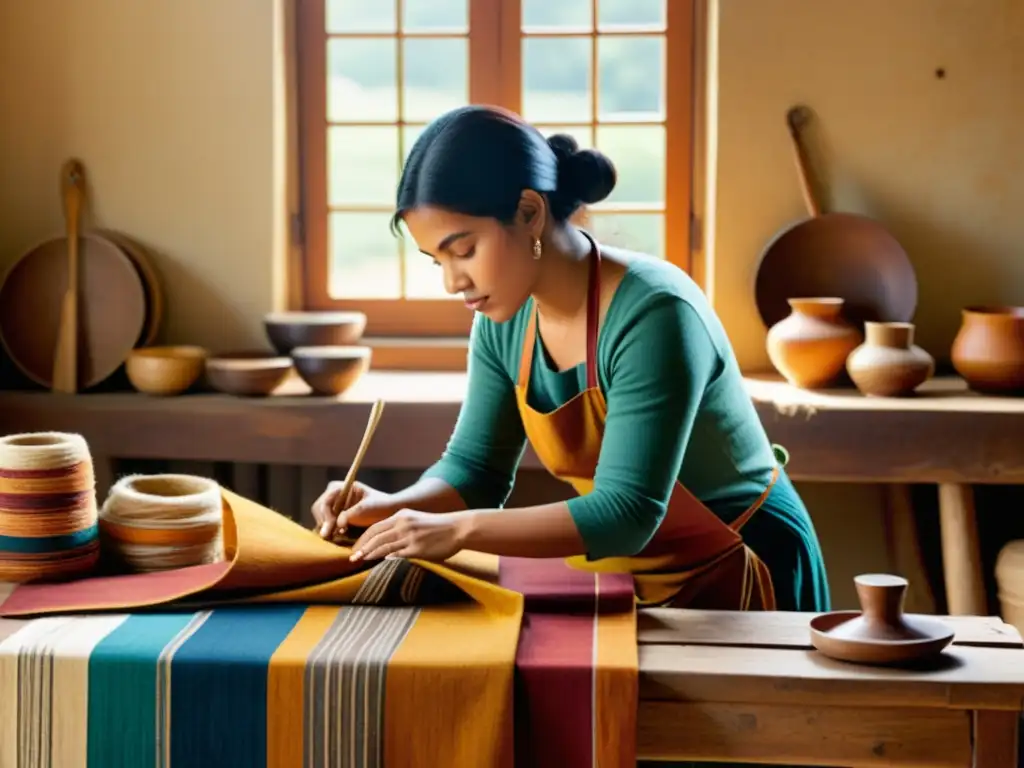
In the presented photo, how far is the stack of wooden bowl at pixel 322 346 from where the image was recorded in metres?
3.69

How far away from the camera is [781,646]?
6.08 feet

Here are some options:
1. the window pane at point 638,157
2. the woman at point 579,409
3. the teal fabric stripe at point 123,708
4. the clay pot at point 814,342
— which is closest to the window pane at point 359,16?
the window pane at point 638,157

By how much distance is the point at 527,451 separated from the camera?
357cm

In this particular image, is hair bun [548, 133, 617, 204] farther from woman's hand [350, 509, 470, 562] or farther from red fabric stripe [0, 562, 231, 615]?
red fabric stripe [0, 562, 231, 615]

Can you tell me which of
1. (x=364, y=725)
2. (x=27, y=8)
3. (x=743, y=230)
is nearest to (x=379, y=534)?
(x=364, y=725)

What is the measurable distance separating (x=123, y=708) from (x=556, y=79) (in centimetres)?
280

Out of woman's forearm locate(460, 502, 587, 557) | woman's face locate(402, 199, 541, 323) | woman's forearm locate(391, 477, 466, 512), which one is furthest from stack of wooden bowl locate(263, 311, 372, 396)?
woman's forearm locate(460, 502, 587, 557)

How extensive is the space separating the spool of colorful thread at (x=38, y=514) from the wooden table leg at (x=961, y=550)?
88.9 inches

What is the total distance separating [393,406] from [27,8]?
167cm

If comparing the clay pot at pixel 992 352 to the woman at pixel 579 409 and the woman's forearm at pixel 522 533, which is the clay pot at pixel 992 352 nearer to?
the woman at pixel 579 409

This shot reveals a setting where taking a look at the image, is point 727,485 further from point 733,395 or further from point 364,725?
point 364,725

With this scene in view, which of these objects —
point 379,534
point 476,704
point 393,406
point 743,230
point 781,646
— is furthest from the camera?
point 743,230

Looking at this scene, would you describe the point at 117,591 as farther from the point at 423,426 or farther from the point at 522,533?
the point at 423,426

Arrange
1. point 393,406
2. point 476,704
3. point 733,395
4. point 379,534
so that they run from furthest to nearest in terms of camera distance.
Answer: point 393,406 < point 733,395 < point 379,534 < point 476,704
